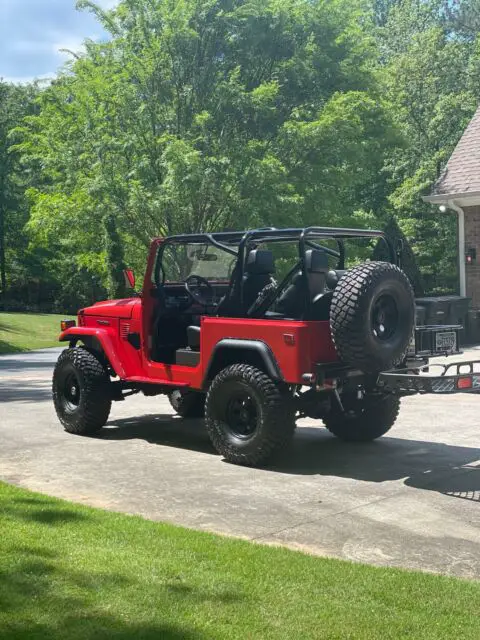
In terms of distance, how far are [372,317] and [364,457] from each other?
65.2 inches

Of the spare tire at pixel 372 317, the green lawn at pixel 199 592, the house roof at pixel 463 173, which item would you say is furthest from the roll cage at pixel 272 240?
the house roof at pixel 463 173

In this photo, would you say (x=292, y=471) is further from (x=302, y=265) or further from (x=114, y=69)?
(x=114, y=69)

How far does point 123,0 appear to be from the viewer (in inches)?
992

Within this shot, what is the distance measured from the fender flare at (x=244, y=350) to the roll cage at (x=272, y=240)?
20.7 inches

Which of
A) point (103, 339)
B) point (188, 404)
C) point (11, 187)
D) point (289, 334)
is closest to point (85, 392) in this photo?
point (103, 339)

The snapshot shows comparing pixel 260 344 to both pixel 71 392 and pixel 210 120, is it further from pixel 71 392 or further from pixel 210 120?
pixel 210 120

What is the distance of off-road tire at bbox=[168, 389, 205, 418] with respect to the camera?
10.6 metres

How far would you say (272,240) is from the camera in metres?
8.34

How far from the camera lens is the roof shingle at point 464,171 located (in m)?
20.8

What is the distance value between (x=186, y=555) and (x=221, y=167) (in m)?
18.9

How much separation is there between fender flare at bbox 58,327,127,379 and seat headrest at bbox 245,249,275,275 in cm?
204

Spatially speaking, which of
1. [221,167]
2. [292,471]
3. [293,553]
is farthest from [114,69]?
[293,553]

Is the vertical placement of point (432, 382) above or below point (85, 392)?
above

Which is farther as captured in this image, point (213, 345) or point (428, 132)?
point (428, 132)
